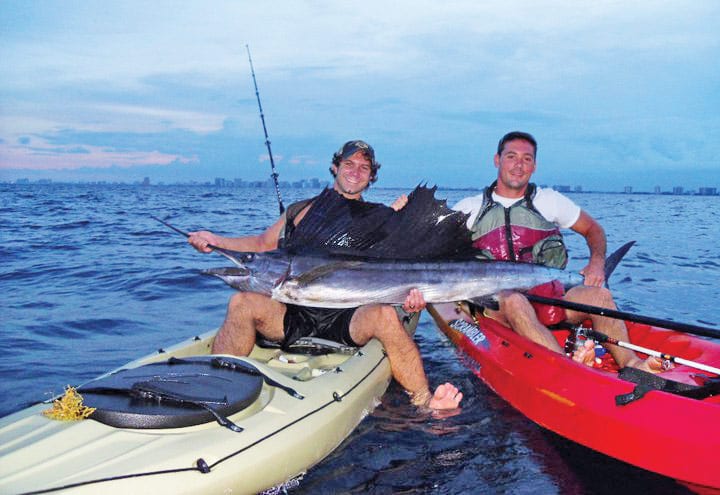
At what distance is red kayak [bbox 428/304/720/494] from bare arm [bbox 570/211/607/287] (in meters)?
0.50

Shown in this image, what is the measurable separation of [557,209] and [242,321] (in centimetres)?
254

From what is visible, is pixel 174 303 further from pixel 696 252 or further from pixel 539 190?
pixel 696 252

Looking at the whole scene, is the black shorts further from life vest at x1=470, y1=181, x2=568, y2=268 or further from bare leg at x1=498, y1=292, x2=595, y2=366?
life vest at x1=470, y1=181, x2=568, y2=268

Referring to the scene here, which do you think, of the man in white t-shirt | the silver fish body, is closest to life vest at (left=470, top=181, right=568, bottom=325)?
the man in white t-shirt

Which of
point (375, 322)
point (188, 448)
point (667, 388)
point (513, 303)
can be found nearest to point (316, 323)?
point (375, 322)

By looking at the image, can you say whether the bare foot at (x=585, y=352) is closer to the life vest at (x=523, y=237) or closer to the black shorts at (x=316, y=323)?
the life vest at (x=523, y=237)

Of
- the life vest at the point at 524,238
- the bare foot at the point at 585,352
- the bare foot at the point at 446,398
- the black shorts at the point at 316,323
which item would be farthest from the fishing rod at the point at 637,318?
the black shorts at the point at 316,323

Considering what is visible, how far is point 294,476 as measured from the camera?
279 centimetres

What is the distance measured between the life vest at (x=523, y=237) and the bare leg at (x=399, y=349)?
1.11 meters

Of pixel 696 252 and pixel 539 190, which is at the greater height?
pixel 539 190

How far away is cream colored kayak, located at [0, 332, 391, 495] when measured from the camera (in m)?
2.08

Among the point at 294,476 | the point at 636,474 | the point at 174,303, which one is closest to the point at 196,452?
the point at 294,476

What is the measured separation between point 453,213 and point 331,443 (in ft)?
6.08

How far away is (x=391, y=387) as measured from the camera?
4320mm
